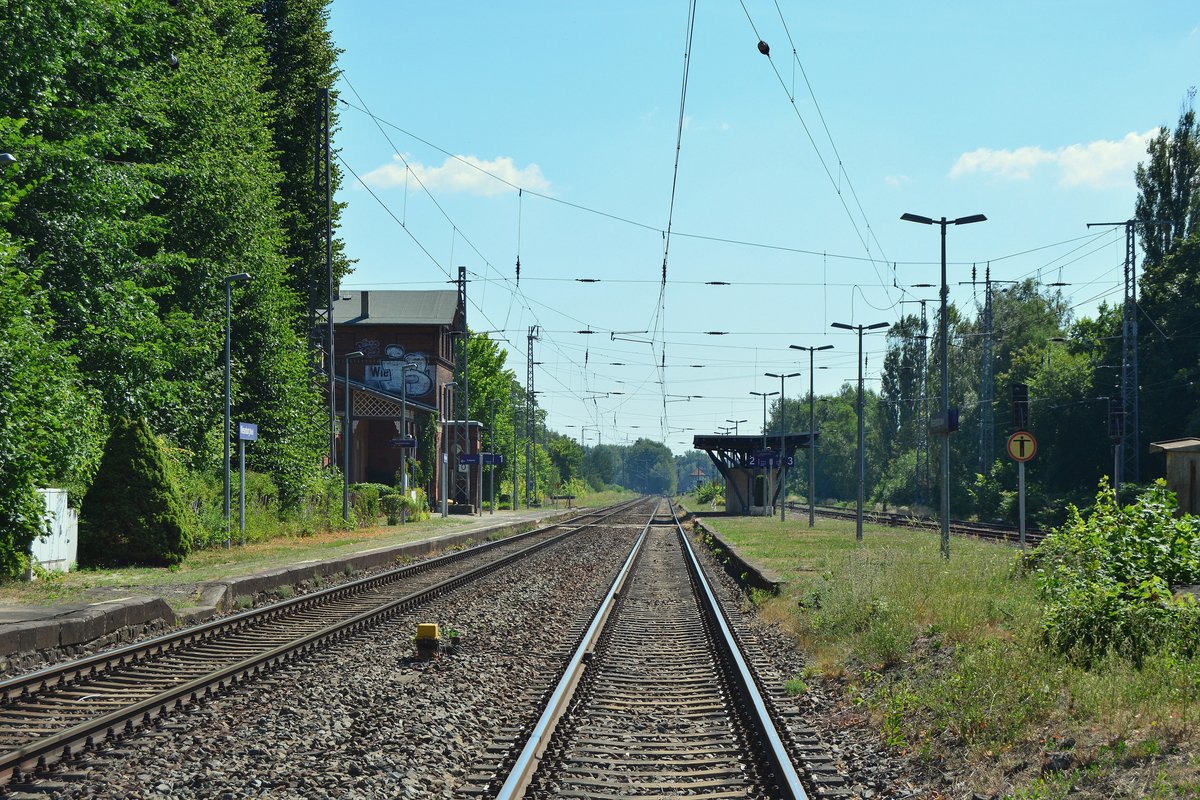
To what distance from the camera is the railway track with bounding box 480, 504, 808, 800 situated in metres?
6.93

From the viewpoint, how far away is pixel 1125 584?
392 inches

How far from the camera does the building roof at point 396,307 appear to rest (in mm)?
75562

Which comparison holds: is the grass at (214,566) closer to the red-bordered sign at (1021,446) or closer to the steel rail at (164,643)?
the steel rail at (164,643)

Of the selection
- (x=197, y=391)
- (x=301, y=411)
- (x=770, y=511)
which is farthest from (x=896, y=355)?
(x=197, y=391)

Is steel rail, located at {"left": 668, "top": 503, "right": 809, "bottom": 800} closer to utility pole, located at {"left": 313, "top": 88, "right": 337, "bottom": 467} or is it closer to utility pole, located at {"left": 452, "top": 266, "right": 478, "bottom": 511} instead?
utility pole, located at {"left": 313, "top": 88, "right": 337, "bottom": 467}

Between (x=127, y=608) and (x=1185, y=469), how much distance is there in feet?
54.6

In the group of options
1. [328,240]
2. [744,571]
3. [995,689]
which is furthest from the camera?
[328,240]

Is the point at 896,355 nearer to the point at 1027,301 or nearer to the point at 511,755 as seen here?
the point at 1027,301

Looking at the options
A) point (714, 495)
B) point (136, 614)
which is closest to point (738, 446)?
point (714, 495)

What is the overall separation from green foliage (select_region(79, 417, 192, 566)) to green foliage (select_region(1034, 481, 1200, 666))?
55.7 feet

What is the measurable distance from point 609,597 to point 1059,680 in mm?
10972

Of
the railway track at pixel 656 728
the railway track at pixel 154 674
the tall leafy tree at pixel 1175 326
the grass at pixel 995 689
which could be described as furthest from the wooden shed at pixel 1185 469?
the tall leafy tree at pixel 1175 326

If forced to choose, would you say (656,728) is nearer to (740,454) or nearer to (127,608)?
(127,608)

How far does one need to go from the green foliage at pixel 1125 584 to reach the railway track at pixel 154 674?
777 centimetres
